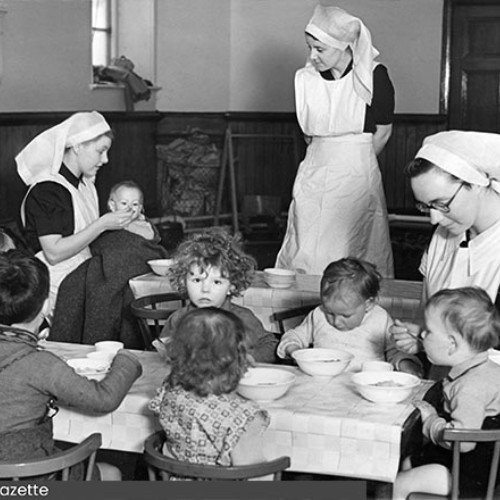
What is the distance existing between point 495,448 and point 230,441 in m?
0.66

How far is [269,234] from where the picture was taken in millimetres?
9891

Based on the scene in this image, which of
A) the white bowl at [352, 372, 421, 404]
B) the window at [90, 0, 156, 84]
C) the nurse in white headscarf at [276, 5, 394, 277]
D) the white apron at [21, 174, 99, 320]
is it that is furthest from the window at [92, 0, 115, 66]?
the white bowl at [352, 372, 421, 404]

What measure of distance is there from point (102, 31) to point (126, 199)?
5325mm

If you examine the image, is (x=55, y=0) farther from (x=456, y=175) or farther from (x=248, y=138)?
(x=456, y=175)

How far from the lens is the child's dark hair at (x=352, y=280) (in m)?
3.60

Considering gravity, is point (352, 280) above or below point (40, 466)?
above

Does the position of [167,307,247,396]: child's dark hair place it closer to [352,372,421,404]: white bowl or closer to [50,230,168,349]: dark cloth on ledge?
[352,372,421,404]: white bowl

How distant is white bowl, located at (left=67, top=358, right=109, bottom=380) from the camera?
313 cm

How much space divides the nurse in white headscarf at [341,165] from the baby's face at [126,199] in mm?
911

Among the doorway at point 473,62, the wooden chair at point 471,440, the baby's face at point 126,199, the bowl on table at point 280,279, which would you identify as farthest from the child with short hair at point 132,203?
the doorway at point 473,62

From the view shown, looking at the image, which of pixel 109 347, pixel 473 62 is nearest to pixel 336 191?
pixel 109 347

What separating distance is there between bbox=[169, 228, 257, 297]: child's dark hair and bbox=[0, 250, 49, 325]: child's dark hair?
731 millimetres

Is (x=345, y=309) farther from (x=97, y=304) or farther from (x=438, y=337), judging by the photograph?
(x=97, y=304)

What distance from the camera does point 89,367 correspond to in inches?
125
